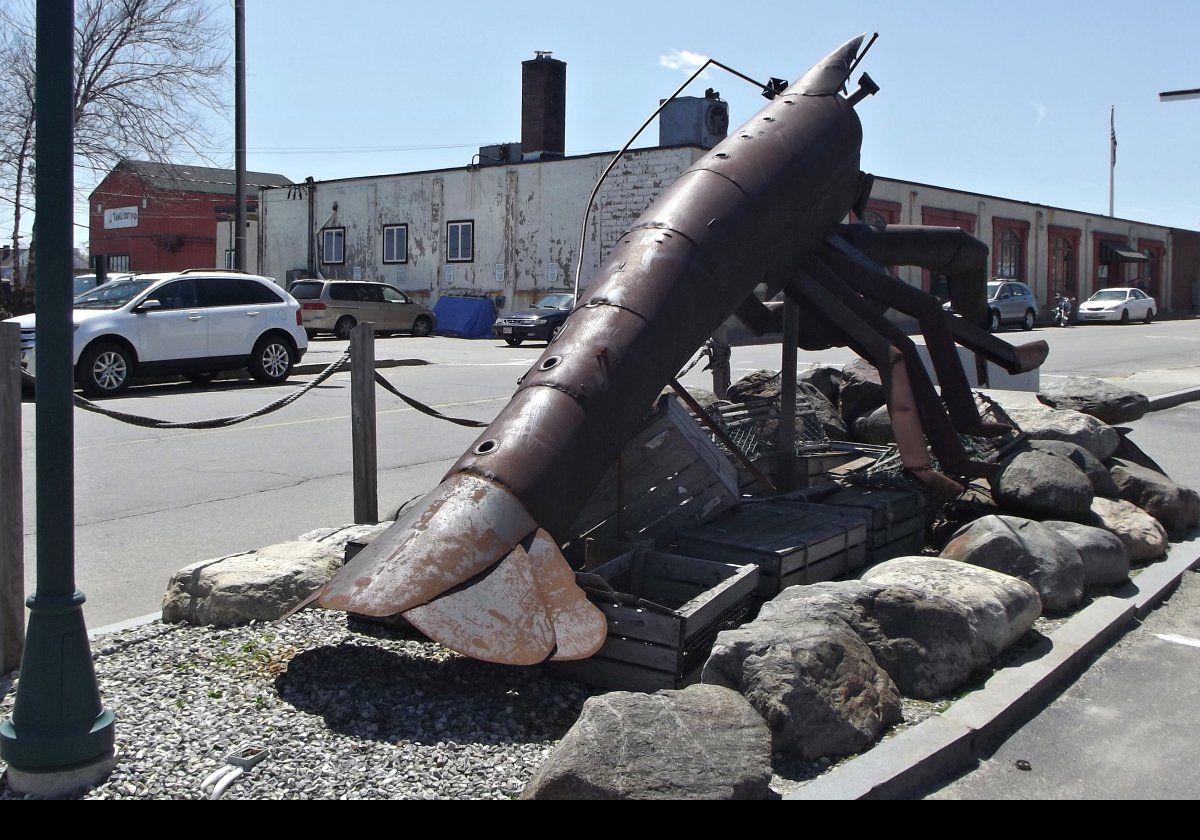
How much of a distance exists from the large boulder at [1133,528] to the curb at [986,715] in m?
0.60

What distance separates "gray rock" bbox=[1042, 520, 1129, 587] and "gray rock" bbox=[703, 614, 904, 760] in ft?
7.72

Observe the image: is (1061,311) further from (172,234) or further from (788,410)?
(788,410)

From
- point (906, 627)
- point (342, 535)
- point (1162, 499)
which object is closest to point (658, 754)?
point (906, 627)

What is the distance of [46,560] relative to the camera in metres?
3.76

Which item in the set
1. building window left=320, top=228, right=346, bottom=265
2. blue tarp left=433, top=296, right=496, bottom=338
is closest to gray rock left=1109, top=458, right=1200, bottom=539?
blue tarp left=433, top=296, right=496, bottom=338

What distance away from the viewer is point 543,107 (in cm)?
3994

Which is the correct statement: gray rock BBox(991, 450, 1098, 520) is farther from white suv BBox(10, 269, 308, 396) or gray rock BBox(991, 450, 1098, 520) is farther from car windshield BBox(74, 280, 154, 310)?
car windshield BBox(74, 280, 154, 310)

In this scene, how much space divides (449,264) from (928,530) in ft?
108

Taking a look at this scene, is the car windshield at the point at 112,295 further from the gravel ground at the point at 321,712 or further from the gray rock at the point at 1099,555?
the gray rock at the point at 1099,555

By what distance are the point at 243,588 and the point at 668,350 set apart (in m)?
2.27

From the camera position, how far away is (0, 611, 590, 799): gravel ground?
12.2 ft
